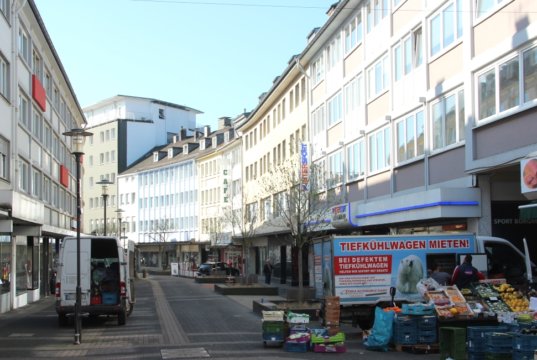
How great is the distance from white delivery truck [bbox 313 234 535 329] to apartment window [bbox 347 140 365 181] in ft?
45.9

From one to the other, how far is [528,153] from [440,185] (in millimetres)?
5742

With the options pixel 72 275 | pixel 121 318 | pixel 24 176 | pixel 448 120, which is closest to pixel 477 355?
pixel 448 120

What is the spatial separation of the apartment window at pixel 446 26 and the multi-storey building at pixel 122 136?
84798 mm

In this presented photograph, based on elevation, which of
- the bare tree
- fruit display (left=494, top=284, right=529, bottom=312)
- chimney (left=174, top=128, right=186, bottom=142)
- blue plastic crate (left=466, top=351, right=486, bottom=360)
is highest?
chimney (left=174, top=128, right=186, bottom=142)

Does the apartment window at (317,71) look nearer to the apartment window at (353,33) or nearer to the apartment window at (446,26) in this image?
the apartment window at (353,33)

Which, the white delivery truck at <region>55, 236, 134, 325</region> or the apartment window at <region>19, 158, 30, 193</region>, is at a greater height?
the apartment window at <region>19, 158, 30, 193</region>

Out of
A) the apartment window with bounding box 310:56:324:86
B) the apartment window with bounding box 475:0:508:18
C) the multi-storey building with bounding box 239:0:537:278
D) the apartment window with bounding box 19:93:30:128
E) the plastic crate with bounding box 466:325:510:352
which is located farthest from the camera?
the apartment window with bounding box 310:56:324:86

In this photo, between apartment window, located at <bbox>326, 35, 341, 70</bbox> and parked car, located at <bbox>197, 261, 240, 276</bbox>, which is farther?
parked car, located at <bbox>197, 261, 240, 276</bbox>

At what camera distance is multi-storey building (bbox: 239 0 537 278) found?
19.5 meters

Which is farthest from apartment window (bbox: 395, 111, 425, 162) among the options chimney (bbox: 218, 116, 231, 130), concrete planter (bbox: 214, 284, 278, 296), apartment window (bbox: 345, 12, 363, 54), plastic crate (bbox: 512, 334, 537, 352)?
chimney (bbox: 218, 116, 231, 130)

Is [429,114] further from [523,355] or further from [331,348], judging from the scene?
[523,355]

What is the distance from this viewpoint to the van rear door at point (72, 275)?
21.4 metres

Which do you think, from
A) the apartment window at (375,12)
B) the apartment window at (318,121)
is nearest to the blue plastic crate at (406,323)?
the apartment window at (375,12)

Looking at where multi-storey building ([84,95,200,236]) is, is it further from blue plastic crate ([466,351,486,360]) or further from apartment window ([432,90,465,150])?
blue plastic crate ([466,351,486,360])
